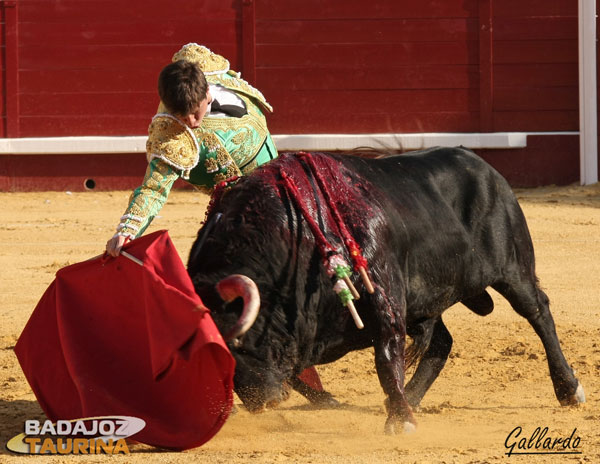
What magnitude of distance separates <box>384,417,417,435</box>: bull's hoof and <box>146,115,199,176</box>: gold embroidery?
918mm

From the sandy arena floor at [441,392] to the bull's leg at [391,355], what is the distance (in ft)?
0.28

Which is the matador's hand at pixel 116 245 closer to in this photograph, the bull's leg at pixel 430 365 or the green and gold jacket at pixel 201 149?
the green and gold jacket at pixel 201 149

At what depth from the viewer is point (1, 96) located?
9.16 m

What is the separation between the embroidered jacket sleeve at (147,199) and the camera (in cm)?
313

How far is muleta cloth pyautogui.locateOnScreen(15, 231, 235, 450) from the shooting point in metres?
2.86

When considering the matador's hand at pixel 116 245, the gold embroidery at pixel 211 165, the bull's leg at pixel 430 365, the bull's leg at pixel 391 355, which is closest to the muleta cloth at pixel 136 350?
the matador's hand at pixel 116 245

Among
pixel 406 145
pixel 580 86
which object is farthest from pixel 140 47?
pixel 580 86

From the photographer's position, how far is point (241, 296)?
288 centimetres

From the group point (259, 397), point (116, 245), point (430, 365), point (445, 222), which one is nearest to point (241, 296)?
point (259, 397)

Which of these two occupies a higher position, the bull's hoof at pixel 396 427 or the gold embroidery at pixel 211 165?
the gold embroidery at pixel 211 165

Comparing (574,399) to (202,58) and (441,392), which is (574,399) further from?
(202,58)

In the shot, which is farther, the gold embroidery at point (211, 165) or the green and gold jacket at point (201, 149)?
the gold embroidery at point (211, 165)

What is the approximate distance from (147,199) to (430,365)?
1.21 meters
